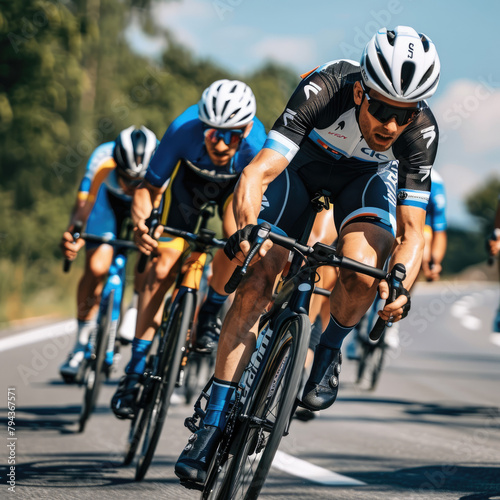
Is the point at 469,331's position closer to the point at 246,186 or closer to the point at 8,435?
the point at 8,435

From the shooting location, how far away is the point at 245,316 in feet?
13.8

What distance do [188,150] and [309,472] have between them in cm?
212

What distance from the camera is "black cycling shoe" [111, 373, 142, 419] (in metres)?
5.75

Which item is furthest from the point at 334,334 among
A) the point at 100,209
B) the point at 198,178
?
the point at 100,209

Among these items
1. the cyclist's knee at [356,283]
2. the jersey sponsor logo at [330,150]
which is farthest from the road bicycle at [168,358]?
the cyclist's knee at [356,283]

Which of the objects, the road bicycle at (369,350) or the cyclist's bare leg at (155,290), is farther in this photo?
the road bicycle at (369,350)

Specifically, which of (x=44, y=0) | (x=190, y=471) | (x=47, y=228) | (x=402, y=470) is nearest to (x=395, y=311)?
(x=190, y=471)

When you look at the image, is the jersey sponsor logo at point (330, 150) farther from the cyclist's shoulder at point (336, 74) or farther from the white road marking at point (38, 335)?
the white road marking at point (38, 335)

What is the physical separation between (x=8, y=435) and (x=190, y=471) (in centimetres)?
258

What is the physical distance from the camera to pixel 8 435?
243 inches

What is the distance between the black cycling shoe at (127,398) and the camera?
5746 millimetres

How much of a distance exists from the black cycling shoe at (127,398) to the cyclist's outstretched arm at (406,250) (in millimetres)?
2179

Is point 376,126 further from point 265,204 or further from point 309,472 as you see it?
point 309,472

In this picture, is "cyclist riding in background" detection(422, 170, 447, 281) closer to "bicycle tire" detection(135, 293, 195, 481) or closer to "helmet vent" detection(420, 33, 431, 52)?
"bicycle tire" detection(135, 293, 195, 481)
